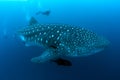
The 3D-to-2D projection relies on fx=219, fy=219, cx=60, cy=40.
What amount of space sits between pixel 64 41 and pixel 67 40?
0.05 meters

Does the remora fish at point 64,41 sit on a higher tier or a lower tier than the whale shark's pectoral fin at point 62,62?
higher

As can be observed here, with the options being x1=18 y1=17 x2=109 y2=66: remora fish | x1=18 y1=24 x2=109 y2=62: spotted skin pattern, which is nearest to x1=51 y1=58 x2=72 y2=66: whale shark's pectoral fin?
x1=18 y1=17 x2=109 y2=66: remora fish

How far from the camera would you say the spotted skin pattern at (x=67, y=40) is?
9.57ft

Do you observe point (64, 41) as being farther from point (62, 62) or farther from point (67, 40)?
point (62, 62)

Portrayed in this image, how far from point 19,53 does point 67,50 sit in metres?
1.28

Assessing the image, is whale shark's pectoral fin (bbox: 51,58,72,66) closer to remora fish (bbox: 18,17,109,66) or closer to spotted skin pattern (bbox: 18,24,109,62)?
remora fish (bbox: 18,17,109,66)

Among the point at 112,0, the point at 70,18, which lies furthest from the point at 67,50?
the point at 112,0

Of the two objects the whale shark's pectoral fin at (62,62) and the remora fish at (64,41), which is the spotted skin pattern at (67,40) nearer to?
the remora fish at (64,41)

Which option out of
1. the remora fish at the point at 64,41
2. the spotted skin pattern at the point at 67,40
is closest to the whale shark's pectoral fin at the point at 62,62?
the remora fish at the point at 64,41

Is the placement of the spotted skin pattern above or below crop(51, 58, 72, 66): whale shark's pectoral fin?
above

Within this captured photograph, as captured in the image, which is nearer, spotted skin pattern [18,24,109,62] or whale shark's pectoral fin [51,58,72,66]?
spotted skin pattern [18,24,109,62]

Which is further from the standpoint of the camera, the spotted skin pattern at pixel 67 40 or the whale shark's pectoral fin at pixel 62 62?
the whale shark's pectoral fin at pixel 62 62

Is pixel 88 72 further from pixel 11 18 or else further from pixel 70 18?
pixel 11 18

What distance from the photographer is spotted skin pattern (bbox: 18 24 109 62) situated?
2918mm
